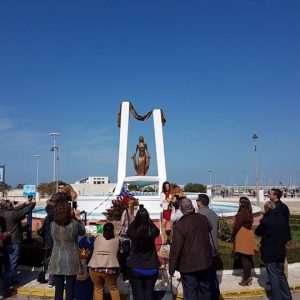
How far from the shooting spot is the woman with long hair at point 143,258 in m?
5.26

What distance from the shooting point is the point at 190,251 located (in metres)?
5.02

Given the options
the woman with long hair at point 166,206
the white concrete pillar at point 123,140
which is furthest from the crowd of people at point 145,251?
the white concrete pillar at point 123,140

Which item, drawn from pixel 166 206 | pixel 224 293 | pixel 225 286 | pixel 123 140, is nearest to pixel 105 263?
pixel 224 293

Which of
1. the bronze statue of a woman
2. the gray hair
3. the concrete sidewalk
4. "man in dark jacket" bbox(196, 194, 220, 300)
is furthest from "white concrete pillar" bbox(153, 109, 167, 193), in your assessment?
the gray hair

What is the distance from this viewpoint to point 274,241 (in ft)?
20.2

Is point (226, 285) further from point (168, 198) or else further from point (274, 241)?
point (168, 198)

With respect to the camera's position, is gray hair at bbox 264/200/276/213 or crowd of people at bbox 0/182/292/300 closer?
crowd of people at bbox 0/182/292/300

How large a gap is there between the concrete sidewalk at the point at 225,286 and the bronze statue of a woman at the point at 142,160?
16.9m

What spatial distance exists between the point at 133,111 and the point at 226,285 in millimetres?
18972

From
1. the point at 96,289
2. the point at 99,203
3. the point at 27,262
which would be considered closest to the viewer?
the point at 96,289

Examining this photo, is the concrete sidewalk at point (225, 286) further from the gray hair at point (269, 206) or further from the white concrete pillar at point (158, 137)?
the white concrete pillar at point (158, 137)

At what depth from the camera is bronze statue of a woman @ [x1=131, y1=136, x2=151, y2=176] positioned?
25.1 meters

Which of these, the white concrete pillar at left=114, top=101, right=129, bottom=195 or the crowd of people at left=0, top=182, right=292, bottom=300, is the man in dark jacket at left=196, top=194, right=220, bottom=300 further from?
the white concrete pillar at left=114, top=101, right=129, bottom=195

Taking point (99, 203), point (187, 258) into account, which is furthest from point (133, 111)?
point (187, 258)
